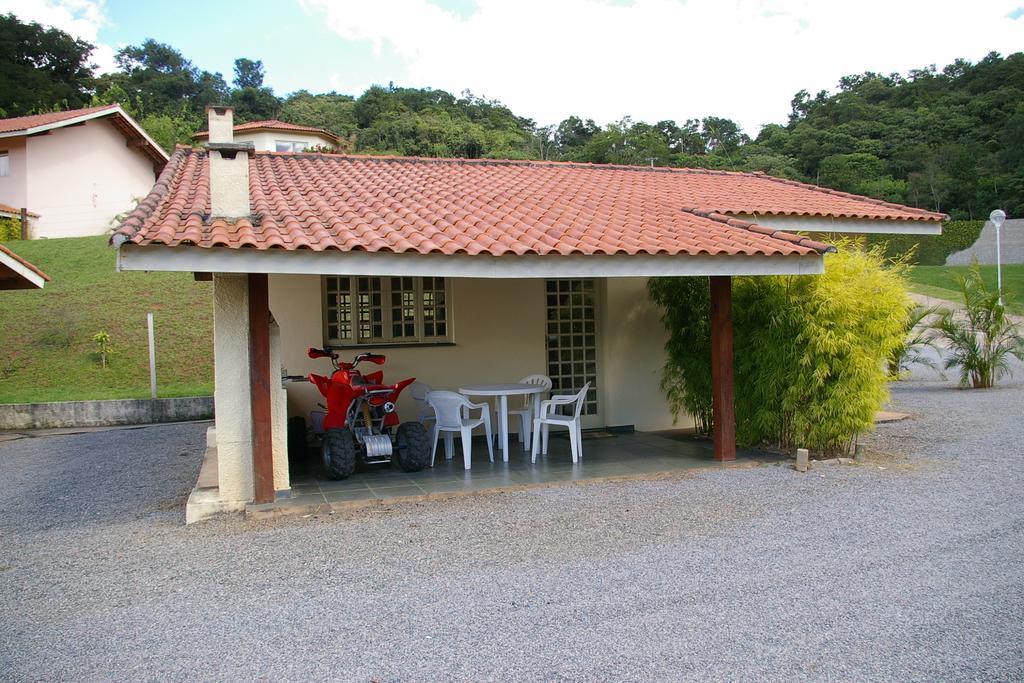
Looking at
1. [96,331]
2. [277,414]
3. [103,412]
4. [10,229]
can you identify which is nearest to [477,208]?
[277,414]

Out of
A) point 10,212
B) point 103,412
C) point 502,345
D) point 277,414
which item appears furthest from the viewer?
point 10,212

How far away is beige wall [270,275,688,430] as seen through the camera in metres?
10.3

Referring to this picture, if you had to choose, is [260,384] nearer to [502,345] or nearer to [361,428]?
[361,428]

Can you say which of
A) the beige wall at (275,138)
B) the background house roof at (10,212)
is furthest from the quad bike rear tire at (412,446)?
the beige wall at (275,138)

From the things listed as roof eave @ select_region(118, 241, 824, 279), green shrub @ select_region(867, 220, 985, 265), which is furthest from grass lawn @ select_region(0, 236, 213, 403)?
green shrub @ select_region(867, 220, 985, 265)

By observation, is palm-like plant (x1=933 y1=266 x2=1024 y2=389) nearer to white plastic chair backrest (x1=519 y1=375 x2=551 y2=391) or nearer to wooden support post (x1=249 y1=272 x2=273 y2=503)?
white plastic chair backrest (x1=519 y1=375 x2=551 y2=391)

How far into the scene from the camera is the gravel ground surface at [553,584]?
4.00m

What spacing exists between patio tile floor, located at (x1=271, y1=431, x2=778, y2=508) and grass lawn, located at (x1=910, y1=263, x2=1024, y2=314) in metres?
24.9

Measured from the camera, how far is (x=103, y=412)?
14383 millimetres

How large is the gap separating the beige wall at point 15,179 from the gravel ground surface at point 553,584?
2199 centimetres

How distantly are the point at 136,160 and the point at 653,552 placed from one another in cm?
3044

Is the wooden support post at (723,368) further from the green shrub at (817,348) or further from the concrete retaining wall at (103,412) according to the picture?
the concrete retaining wall at (103,412)

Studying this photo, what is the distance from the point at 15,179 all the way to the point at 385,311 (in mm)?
22173

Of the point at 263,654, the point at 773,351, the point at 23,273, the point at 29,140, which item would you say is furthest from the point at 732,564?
the point at 29,140
